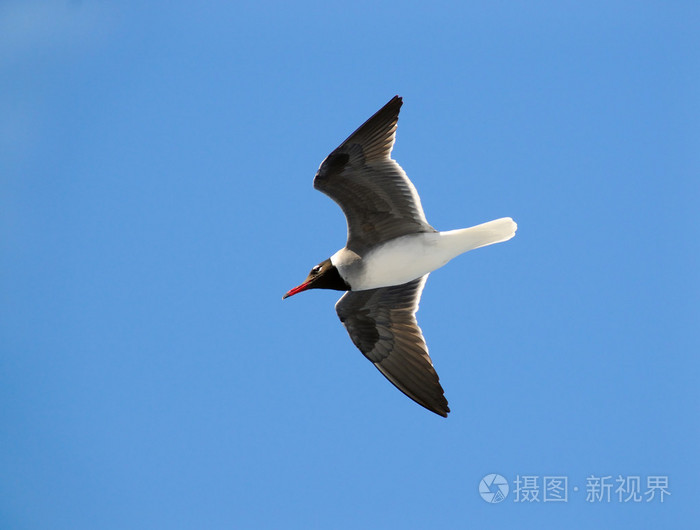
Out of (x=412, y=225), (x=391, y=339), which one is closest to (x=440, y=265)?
(x=412, y=225)

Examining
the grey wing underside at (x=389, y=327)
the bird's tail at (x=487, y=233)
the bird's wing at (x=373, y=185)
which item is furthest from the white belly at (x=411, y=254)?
the grey wing underside at (x=389, y=327)

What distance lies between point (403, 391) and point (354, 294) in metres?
1.06

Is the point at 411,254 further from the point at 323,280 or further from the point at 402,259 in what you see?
the point at 323,280

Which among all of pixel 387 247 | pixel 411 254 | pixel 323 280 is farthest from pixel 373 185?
pixel 323 280

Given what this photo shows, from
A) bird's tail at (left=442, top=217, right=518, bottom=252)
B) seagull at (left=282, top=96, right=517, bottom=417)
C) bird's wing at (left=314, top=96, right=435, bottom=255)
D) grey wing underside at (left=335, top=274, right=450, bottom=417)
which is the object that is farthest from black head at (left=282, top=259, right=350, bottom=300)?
bird's tail at (left=442, top=217, right=518, bottom=252)

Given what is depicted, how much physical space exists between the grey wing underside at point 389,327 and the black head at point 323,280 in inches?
21.7

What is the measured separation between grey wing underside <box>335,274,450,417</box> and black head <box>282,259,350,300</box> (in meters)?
0.55

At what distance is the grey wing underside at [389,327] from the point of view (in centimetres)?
816

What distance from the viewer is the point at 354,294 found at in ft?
27.4

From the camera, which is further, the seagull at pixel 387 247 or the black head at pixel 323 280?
the black head at pixel 323 280

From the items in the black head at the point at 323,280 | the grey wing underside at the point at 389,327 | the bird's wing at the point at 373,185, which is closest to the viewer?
the bird's wing at the point at 373,185

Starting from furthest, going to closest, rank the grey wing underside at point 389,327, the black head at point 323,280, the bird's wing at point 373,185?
the grey wing underside at point 389,327, the black head at point 323,280, the bird's wing at point 373,185

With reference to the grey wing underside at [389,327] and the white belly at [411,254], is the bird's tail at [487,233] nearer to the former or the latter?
the white belly at [411,254]

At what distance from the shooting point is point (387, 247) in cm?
767
